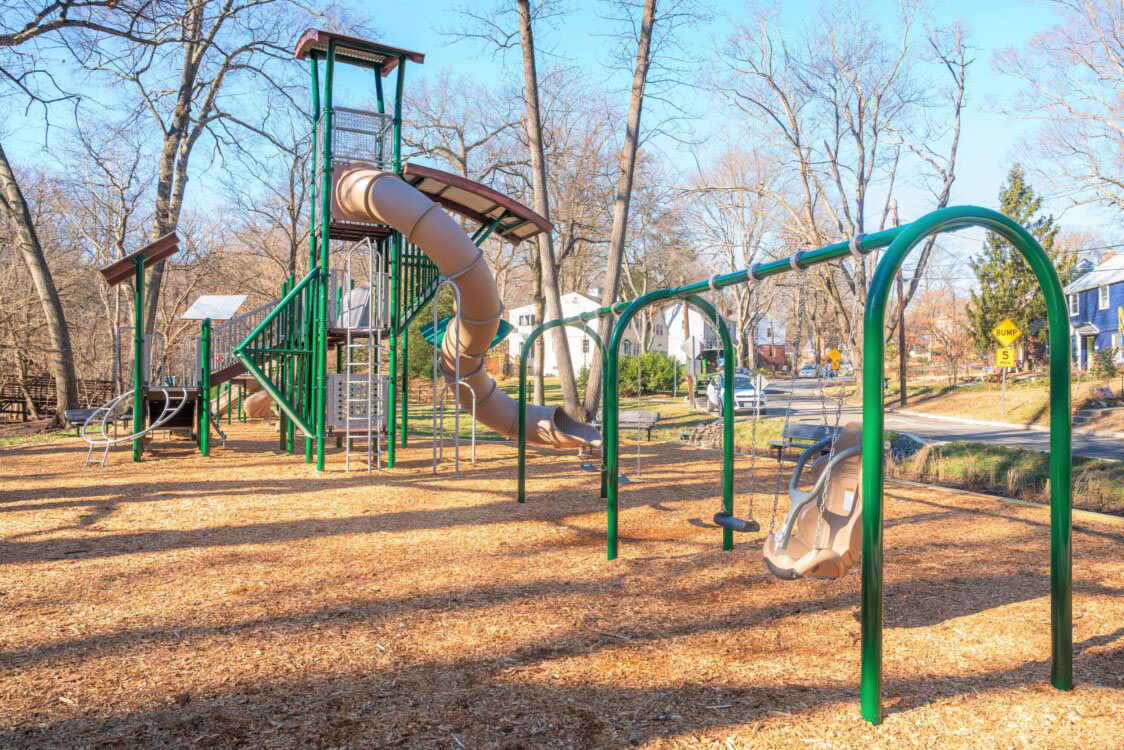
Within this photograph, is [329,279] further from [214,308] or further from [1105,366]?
[1105,366]

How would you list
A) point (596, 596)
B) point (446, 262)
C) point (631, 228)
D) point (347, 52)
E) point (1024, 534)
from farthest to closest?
point (631, 228), point (347, 52), point (446, 262), point (1024, 534), point (596, 596)

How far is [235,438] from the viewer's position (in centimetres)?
1485

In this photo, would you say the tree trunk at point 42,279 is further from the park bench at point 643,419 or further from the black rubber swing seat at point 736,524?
the black rubber swing seat at point 736,524

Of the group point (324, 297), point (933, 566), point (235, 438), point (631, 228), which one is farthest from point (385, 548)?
point (631, 228)

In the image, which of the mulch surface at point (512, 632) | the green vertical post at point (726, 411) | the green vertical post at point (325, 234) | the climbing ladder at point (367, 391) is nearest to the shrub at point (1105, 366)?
the mulch surface at point (512, 632)

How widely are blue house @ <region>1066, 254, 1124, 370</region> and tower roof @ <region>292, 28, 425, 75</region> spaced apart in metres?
35.9

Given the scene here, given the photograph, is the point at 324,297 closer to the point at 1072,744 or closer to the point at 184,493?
the point at 184,493

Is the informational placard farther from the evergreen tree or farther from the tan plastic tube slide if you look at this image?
the evergreen tree

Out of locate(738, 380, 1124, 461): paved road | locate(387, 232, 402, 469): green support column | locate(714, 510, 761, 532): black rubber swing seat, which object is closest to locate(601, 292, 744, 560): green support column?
locate(714, 510, 761, 532): black rubber swing seat

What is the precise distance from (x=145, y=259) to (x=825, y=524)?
10.9 m

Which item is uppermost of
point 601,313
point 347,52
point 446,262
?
point 347,52

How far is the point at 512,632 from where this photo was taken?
4160mm

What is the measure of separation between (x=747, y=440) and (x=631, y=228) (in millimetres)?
19470

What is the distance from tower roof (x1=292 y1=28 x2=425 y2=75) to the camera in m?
10.5
